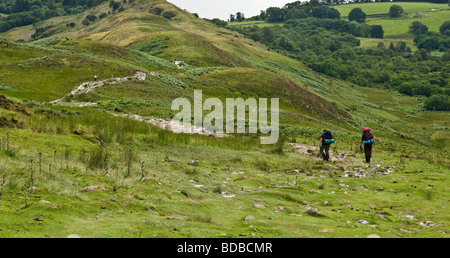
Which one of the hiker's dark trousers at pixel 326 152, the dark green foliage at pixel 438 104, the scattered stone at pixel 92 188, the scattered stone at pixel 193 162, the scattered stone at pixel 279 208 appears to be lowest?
the dark green foliage at pixel 438 104

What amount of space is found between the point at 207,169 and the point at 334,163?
9.47 m

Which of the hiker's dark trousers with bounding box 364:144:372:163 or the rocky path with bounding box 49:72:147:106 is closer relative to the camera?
the hiker's dark trousers with bounding box 364:144:372:163

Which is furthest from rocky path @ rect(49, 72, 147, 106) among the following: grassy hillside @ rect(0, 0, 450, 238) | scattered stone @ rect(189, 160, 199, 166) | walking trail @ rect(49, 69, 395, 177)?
scattered stone @ rect(189, 160, 199, 166)

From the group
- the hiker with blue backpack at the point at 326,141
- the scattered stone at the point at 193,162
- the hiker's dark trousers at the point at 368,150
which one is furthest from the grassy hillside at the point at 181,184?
the hiker with blue backpack at the point at 326,141

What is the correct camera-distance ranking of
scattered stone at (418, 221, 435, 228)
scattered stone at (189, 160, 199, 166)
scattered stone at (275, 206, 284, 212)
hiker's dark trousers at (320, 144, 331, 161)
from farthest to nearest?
hiker's dark trousers at (320, 144, 331, 161) < scattered stone at (189, 160, 199, 166) < scattered stone at (275, 206, 284, 212) < scattered stone at (418, 221, 435, 228)

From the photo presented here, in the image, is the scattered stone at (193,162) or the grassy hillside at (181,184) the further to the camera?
the scattered stone at (193,162)

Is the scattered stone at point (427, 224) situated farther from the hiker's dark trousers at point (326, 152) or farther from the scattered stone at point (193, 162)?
the hiker's dark trousers at point (326, 152)

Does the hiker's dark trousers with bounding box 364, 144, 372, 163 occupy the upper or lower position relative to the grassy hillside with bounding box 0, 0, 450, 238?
lower

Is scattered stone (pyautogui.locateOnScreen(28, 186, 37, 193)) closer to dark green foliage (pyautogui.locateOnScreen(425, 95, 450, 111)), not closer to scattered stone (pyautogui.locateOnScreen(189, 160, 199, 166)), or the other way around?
scattered stone (pyautogui.locateOnScreen(189, 160, 199, 166))

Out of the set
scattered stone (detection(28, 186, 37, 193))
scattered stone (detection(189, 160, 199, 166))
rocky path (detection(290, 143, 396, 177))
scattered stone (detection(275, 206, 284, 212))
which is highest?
scattered stone (detection(28, 186, 37, 193))

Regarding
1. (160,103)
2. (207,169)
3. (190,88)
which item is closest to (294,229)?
(207,169)

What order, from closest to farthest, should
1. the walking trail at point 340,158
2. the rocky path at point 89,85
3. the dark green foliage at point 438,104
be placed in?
1. the walking trail at point 340,158
2. the rocky path at point 89,85
3. the dark green foliage at point 438,104

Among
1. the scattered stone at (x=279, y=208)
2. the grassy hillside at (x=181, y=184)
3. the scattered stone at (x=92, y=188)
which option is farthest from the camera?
the scattered stone at (x=279, y=208)

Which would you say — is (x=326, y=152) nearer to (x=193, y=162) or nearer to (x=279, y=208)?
(x=193, y=162)
